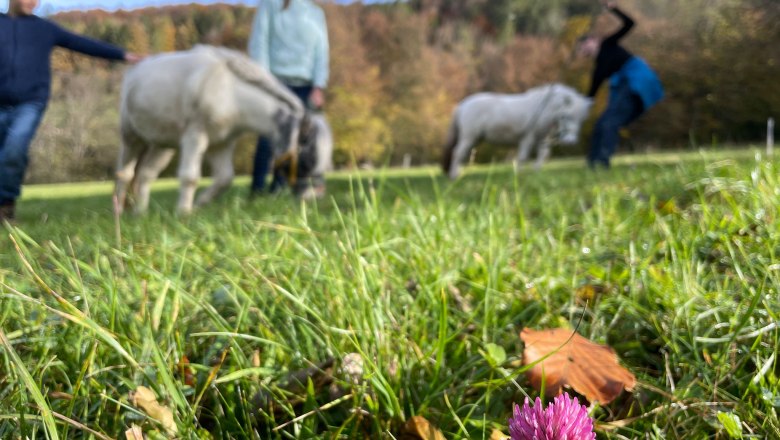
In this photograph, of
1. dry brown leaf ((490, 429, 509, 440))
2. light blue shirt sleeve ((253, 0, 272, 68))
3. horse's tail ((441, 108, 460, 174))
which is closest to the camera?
dry brown leaf ((490, 429, 509, 440))

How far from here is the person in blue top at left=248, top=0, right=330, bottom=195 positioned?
593 cm

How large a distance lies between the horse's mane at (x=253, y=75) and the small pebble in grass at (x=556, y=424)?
4606mm

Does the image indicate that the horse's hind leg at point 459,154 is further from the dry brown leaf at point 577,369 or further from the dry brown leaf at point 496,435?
the dry brown leaf at point 496,435

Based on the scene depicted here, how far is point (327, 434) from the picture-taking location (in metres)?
0.85

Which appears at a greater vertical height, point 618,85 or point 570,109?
point 618,85

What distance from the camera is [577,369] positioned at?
0.93 meters

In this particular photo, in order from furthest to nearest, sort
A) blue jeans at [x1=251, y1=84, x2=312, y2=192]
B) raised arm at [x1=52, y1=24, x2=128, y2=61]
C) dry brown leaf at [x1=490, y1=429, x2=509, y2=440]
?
blue jeans at [x1=251, y1=84, x2=312, y2=192], raised arm at [x1=52, y1=24, x2=128, y2=61], dry brown leaf at [x1=490, y1=429, x2=509, y2=440]

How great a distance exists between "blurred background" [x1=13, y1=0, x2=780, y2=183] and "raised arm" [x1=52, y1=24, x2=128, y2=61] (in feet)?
4.86

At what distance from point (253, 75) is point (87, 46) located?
1.35 meters

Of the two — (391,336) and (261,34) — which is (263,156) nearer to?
(261,34)

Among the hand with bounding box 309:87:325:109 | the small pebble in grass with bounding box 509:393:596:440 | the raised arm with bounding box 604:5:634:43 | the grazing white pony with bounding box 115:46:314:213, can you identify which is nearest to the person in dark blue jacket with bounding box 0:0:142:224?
the grazing white pony with bounding box 115:46:314:213

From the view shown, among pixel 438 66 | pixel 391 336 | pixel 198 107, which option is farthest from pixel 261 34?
pixel 438 66

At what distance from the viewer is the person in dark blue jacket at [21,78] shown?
13.9ft

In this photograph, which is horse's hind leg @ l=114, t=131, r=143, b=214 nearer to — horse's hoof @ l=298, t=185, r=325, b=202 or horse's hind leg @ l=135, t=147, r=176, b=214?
horse's hind leg @ l=135, t=147, r=176, b=214
